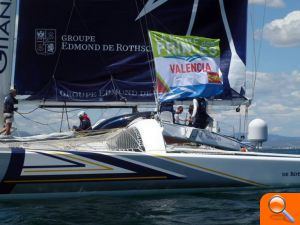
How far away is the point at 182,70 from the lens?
32.2ft

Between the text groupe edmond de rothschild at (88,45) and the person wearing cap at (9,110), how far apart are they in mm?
1940

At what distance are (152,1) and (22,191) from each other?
653cm

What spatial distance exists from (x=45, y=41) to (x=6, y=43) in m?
1.08

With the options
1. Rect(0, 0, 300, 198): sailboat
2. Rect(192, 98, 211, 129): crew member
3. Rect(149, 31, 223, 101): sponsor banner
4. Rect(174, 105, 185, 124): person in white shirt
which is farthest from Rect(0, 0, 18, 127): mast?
Rect(192, 98, 211, 129): crew member

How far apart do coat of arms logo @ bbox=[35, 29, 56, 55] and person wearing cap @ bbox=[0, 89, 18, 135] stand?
152 centimetres

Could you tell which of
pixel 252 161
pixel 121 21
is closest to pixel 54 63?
pixel 121 21

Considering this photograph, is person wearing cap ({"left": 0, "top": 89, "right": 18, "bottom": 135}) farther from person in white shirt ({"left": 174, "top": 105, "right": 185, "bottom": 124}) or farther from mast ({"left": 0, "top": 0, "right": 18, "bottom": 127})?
person in white shirt ({"left": 174, "top": 105, "right": 185, "bottom": 124})

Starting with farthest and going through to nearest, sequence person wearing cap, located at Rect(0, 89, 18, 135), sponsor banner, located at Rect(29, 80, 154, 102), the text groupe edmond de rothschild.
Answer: the text groupe edmond de rothschild, sponsor banner, located at Rect(29, 80, 154, 102), person wearing cap, located at Rect(0, 89, 18, 135)

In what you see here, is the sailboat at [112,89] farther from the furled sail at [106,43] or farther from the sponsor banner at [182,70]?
the sponsor banner at [182,70]

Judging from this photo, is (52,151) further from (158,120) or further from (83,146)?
(158,120)

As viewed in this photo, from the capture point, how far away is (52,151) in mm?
7566

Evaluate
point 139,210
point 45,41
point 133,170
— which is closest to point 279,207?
point 139,210

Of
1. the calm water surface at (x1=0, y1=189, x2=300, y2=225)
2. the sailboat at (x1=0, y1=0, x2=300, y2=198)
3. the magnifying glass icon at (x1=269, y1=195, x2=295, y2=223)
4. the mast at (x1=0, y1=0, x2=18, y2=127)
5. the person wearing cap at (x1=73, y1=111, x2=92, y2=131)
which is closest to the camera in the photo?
the magnifying glass icon at (x1=269, y1=195, x2=295, y2=223)

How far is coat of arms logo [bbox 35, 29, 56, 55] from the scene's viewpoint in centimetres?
1134
